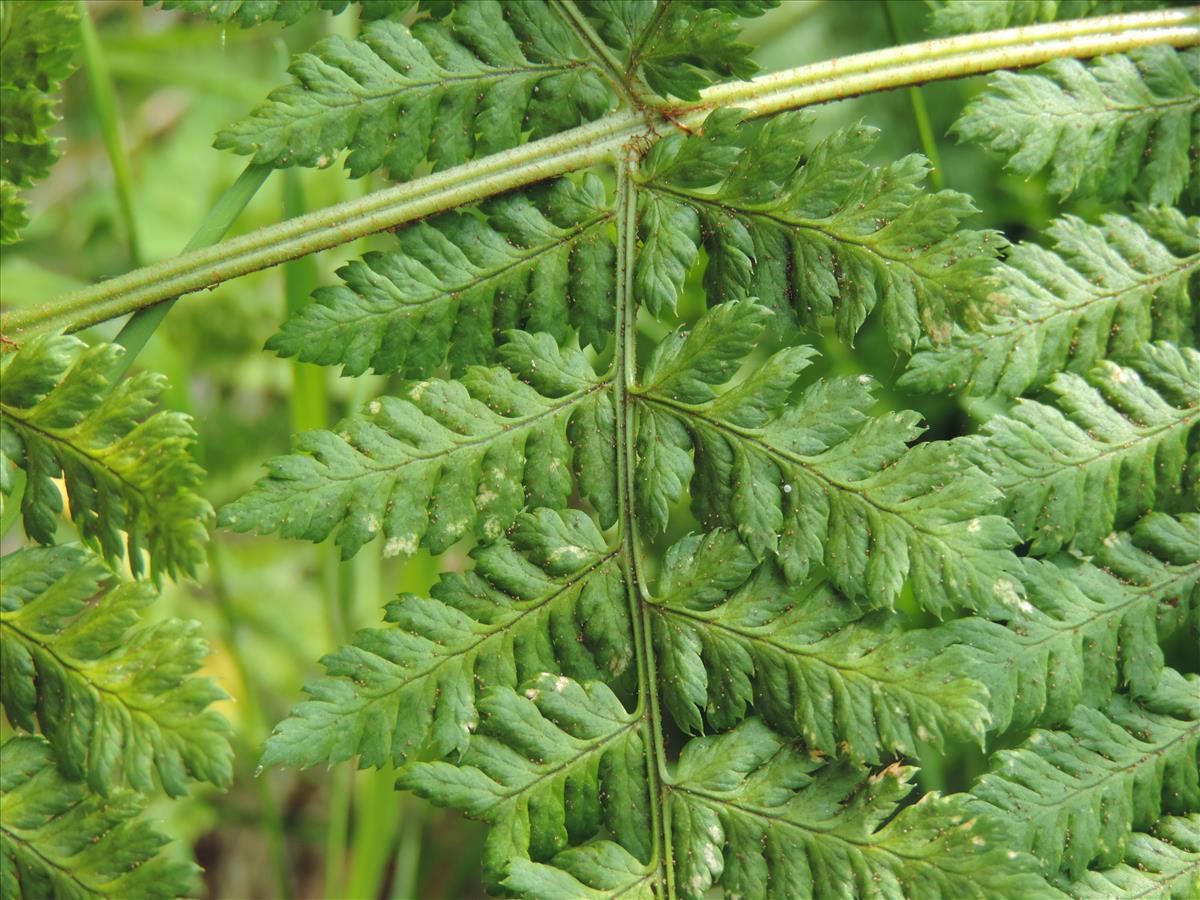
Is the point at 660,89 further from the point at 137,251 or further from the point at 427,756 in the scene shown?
the point at 427,756

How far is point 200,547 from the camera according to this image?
1340mm

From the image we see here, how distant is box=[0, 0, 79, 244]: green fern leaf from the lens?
146cm

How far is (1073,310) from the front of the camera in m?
1.54

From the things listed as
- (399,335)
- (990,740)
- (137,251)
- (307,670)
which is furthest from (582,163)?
(307,670)

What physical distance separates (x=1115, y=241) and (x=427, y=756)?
1845mm

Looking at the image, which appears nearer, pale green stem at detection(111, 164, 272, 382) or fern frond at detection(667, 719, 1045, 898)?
fern frond at detection(667, 719, 1045, 898)

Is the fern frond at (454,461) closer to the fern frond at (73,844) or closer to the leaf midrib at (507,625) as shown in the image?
the leaf midrib at (507,625)

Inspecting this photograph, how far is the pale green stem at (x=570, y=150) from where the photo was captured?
149 centimetres

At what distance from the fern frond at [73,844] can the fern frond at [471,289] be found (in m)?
A: 0.67

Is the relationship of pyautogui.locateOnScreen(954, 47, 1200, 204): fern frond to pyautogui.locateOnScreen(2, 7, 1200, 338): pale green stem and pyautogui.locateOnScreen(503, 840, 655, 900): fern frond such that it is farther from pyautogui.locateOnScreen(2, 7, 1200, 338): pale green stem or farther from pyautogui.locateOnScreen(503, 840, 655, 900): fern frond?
pyautogui.locateOnScreen(503, 840, 655, 900): fern frond

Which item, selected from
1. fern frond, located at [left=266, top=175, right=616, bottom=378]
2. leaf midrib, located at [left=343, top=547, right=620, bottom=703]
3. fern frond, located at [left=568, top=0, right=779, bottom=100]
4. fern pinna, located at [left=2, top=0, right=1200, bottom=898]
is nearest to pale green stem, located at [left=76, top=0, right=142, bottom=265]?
fern pinna, located at [left=2, top=0, right=1200, bottom=898]

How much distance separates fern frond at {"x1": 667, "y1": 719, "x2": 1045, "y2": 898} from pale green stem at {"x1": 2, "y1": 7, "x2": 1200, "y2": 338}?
0.90 metres

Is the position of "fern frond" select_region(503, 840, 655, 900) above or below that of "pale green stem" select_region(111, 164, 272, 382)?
below

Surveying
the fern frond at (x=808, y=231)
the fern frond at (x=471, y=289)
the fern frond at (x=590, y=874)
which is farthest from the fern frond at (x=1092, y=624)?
the fern frond at (x=471, y=289)
